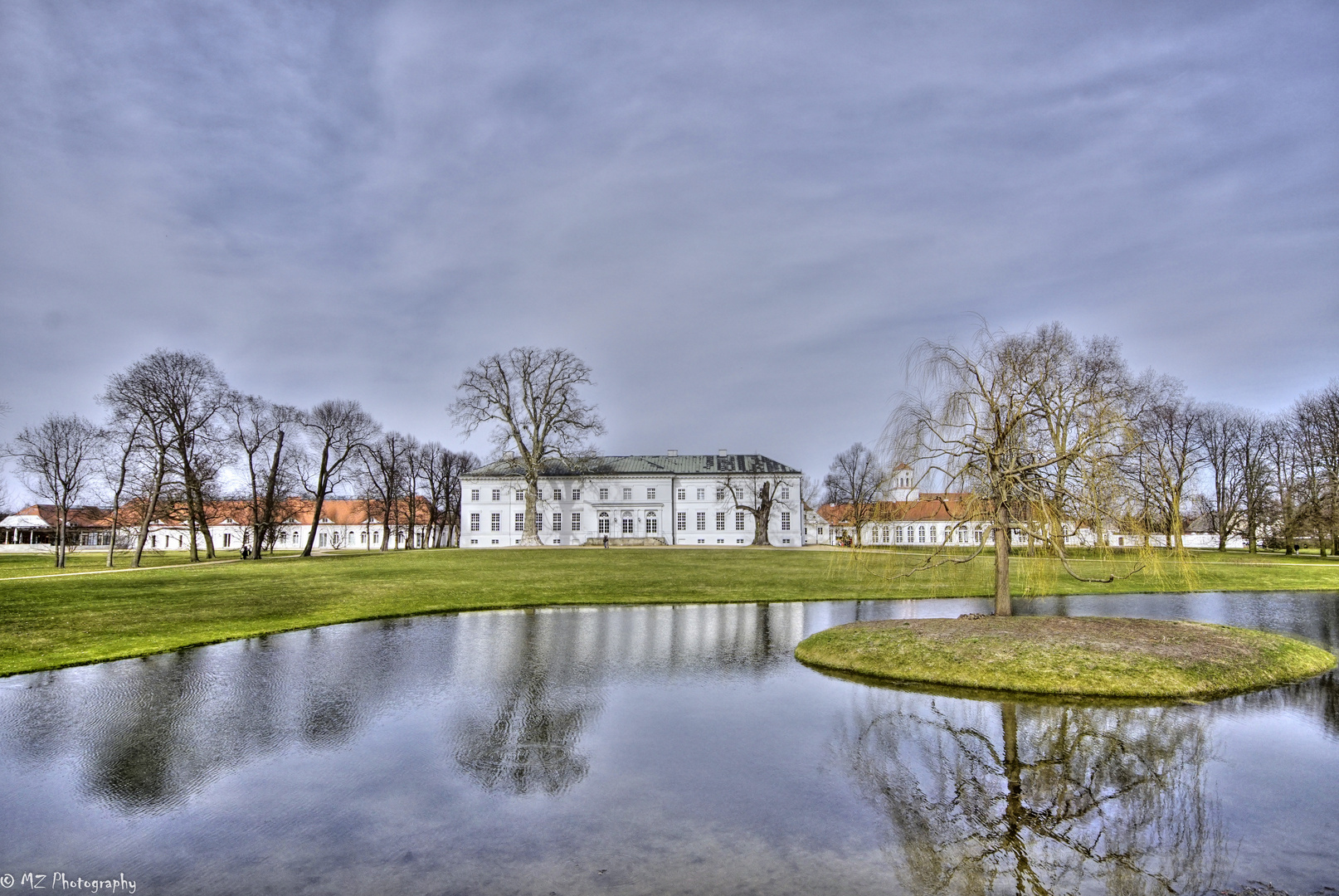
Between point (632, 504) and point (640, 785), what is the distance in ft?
231

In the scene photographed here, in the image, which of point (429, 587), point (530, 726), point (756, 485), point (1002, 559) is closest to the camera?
point (530, 726)

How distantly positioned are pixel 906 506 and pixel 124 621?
21.5 m

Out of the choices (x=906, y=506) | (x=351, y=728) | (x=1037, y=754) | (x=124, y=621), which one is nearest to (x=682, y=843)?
(x=1037, y=754)

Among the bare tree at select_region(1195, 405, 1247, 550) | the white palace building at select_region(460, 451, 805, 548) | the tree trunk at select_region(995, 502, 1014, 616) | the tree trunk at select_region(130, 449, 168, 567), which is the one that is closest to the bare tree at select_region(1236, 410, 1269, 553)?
the bare tree at select_region(1195, 405, 1247, 550)

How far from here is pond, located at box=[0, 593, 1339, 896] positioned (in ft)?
21.1

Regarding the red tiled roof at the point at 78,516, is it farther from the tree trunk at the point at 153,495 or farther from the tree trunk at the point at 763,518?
the tree trunk at the point at 763,518

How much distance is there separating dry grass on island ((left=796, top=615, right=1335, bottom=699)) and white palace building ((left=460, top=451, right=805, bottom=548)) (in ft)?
195

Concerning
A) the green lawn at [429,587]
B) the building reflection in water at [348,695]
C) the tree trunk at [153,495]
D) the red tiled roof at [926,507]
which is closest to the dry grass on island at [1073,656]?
the green lawn at [429,587]

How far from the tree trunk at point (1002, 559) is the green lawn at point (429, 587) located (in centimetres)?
84

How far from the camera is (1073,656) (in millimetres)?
13789

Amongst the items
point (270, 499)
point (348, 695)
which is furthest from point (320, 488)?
point (348, 695)

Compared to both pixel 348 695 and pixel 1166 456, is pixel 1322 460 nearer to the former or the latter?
pixel 1166 456

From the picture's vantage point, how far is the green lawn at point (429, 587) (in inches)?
745

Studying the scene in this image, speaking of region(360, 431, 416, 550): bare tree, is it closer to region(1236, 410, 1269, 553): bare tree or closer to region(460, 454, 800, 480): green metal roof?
region(460, 454, 800, 480): green metal roof
